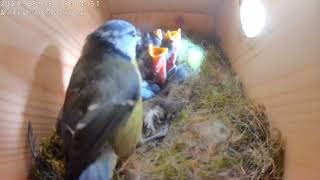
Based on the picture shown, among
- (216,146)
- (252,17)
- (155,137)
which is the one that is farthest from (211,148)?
(252,17)

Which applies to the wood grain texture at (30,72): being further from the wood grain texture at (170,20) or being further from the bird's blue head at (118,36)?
the wood grain texture at (170,20)

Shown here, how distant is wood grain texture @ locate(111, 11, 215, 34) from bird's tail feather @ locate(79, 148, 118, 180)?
1015 millimetres

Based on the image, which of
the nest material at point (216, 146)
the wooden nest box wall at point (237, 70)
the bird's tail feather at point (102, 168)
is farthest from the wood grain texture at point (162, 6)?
the bird's tail feather at point (102, 168)

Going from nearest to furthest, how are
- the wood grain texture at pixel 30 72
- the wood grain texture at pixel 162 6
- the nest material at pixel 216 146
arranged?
the wood grain texture at pixel 30 72 → the nest material at pixel 216 146 → the wood grain texture at pixel 162 6

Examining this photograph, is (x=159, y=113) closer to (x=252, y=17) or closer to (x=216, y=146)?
(x=216, y=146)

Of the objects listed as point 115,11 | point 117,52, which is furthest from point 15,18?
point 115,11

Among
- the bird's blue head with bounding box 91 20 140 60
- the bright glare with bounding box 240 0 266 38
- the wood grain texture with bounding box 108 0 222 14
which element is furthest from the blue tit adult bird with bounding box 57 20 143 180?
the wood grain texture with bounding box 108 0 222 14

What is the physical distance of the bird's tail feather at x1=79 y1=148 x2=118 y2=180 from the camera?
1121 millimetres

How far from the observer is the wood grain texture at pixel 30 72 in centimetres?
105

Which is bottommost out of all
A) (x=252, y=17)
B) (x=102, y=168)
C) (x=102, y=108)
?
(x=102, y=168)

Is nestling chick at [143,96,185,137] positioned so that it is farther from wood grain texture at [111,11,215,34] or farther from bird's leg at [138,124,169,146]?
wood grain texture at [111,11,215,34]

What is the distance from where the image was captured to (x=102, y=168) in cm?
117

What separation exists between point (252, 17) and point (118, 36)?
0.44 meters

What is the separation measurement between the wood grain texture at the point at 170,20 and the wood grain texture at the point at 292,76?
68cm
